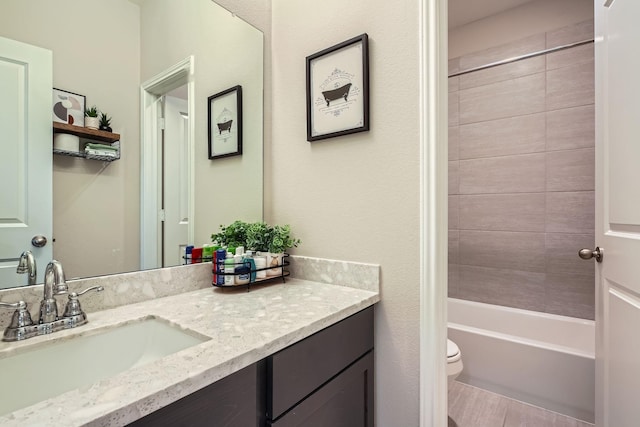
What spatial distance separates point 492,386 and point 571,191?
1.38 meters

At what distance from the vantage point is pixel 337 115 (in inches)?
47.7

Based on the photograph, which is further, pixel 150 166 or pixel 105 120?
pixel 150 166

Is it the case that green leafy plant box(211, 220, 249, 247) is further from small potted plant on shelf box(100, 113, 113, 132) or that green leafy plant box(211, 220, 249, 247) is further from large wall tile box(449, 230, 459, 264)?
large wall tile box(449, 230, 459, 264)

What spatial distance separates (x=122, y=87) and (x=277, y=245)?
0.77 meters

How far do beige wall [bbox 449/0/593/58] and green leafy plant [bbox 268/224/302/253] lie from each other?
7.31 ft

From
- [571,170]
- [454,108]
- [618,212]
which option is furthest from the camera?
[454,108]

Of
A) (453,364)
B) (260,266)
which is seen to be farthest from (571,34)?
(260,266)

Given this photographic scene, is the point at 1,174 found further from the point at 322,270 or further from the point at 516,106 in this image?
the point at 516,106

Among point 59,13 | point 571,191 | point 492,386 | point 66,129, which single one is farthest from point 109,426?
point 571,191

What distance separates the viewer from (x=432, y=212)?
1.00m

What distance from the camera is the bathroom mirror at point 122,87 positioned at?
87 centimetres

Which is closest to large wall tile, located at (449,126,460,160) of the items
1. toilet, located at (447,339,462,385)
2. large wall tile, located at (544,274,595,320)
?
large wall tile, located at (544,274,595,320)

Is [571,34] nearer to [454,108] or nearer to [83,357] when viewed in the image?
[454,108]

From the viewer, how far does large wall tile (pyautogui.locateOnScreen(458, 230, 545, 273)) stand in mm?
2207
